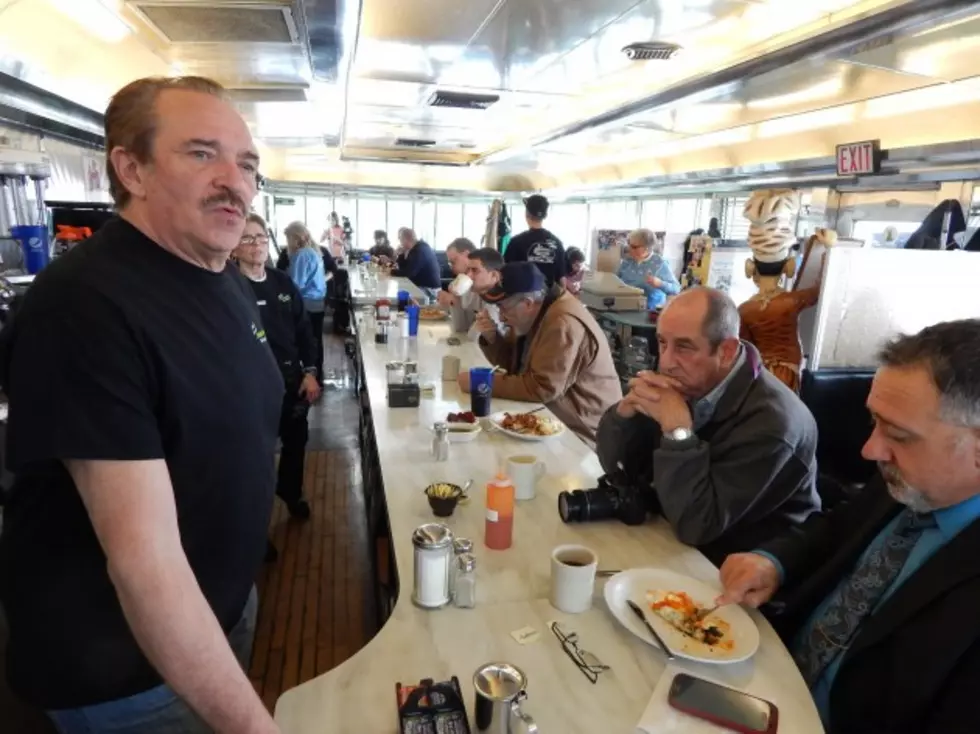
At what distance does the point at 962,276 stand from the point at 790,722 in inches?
120

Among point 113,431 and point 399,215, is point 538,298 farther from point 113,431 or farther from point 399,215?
point 399,215

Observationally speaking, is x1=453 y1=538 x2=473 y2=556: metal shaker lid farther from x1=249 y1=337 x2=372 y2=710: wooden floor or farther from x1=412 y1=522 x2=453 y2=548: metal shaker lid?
x1=249 y1=337 x2=372 y2=710: wooden floor

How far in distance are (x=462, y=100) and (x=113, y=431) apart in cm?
646

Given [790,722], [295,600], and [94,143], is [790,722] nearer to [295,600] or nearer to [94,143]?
[295,600]

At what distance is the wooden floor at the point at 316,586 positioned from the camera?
8.17 ft

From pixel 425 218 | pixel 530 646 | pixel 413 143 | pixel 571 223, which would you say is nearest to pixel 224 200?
pixel 530 646

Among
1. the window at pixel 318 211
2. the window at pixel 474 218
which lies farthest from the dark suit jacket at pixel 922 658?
the window at pixel 474 218

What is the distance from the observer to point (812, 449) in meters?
1.75

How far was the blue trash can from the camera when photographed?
13.1ft

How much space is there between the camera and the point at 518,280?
3.06 m

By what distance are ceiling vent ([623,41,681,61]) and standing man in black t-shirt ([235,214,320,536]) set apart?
9.96 ft

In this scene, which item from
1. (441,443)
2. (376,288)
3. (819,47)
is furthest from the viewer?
(376,288)

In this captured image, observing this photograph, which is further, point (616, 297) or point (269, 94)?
point (616, 297)

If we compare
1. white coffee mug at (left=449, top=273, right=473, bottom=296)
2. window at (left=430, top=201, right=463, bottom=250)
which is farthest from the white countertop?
window at (left=430, top=201, right=463, bottom=250)
